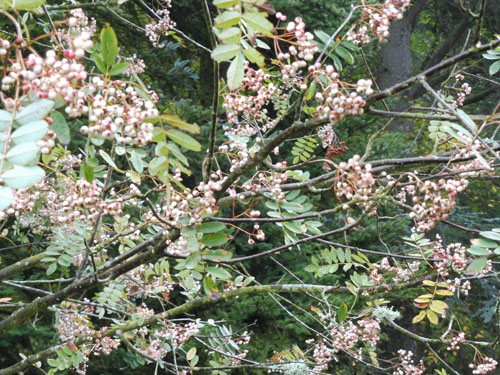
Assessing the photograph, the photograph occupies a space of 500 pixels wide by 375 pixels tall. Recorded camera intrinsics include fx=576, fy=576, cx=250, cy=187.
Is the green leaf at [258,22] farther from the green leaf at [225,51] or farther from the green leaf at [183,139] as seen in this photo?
the green leaf at [183,139]

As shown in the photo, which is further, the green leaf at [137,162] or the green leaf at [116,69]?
the green leaf at [137,162]

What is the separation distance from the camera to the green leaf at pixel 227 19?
116cm

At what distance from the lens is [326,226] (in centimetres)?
601

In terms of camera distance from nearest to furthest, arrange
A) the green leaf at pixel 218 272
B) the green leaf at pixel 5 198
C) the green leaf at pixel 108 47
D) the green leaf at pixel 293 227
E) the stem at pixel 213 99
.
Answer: the green leaf at pixel 5 198 → the green leaf at pixel 108 47 → the stem at pixel 213 99 → the green leaf at pixel 218 272 → the green leaf at pixel 293 227

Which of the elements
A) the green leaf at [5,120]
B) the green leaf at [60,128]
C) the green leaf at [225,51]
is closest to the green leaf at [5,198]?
the green leaf at [5,120]

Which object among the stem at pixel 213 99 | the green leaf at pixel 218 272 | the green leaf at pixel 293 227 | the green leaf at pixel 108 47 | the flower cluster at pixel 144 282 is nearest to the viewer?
the green leaf at pixel 108 47

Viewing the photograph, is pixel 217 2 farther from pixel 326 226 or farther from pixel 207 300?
pixel 326 226

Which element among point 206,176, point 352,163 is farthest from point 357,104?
point 206,176

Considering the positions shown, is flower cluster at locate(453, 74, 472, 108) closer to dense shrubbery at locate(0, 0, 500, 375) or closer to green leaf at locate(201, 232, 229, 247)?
dense shrubbery at locate(0, 0, 500, 375)

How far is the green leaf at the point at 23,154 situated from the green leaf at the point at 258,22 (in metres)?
0.51

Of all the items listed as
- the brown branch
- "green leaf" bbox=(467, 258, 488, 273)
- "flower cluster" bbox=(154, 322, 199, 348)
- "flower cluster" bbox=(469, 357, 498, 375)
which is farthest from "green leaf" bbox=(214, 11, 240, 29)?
"flower cluster" bbox=(469, 357, 498, 375)

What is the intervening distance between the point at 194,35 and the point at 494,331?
6.09m

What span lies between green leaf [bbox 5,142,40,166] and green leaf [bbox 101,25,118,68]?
10.5 inches

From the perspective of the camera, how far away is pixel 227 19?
117 centimetres
